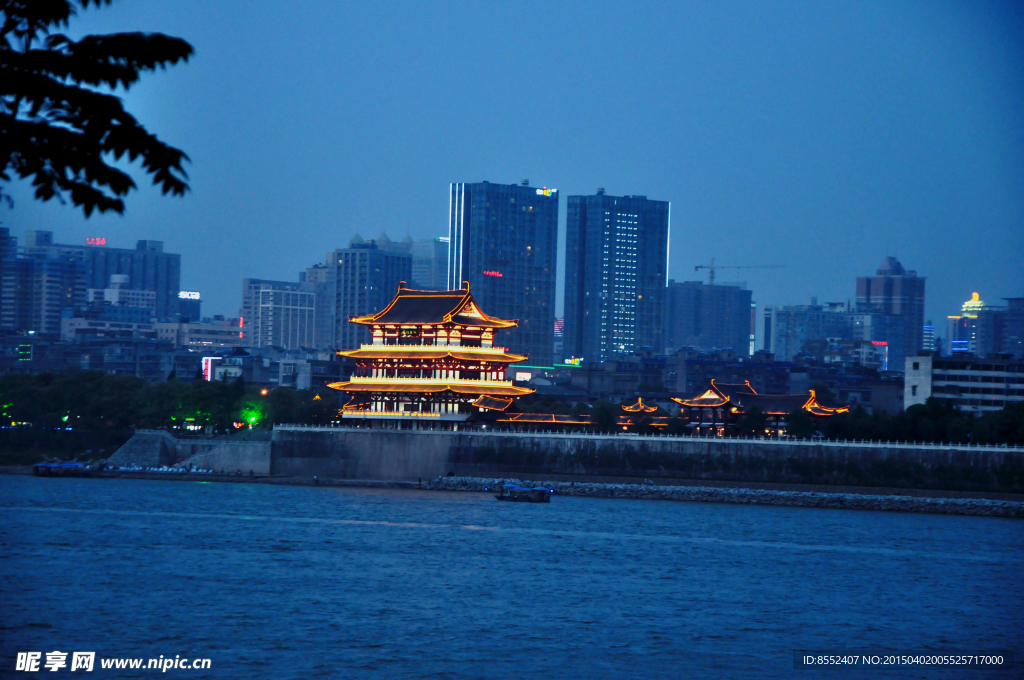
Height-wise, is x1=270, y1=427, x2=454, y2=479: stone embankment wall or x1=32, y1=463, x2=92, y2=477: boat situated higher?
x1=270, y1=427, x2=454, y2=479: stone embankment wall

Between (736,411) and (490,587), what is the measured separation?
53.3 meters

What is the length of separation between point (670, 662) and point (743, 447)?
45.6 metres

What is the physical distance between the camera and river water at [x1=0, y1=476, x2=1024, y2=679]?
2848 cm

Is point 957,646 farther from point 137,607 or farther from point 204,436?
point 204,436

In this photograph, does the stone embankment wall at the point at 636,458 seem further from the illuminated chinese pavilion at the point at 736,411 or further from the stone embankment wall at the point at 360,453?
the illuminated chinese pavilion at the point at 736,411

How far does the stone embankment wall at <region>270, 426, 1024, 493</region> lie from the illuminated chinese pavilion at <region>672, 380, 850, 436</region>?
12.9 meters

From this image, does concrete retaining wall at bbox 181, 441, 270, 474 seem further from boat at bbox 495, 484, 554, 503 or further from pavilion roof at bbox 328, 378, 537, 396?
boat at bbox 495, 484, 554, 503

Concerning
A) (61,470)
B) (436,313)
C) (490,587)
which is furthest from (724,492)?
(61,470)

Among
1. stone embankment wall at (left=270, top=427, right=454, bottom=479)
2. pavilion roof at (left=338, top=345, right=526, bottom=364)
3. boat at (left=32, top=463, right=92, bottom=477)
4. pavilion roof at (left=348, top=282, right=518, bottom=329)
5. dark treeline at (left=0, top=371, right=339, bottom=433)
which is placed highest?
pavilion roof at (left=348, top=282, right=518, bottom=329)

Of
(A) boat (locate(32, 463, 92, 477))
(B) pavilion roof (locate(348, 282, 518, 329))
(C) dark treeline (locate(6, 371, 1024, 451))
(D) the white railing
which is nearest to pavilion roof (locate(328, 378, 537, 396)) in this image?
(D) the white railing

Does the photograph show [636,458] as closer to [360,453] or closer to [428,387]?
[428,387]

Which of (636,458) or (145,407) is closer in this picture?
(636,458)

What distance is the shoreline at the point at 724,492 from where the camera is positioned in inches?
2608

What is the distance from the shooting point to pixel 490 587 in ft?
127
